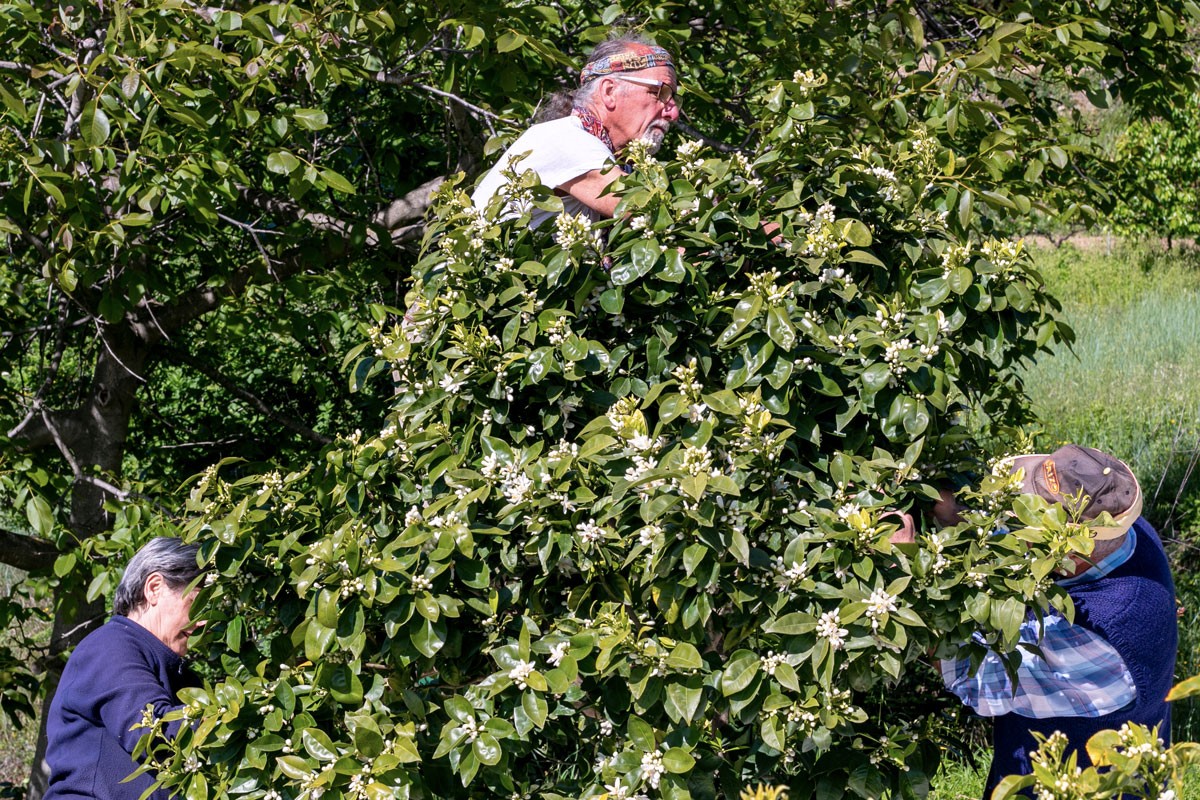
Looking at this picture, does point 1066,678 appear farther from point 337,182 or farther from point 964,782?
point 337,182

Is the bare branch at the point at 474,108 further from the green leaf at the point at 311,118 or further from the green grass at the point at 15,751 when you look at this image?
the green grass at the point at 15,751

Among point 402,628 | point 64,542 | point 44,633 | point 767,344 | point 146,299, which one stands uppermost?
point 767,344

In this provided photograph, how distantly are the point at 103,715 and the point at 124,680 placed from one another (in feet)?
0.29

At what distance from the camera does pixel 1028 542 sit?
78.7 inches

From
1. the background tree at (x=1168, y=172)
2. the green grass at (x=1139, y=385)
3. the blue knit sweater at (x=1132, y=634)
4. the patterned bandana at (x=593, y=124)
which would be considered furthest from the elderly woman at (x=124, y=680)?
the background tree at (x=1168, y=172)


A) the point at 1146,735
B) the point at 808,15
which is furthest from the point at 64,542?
the point at 1146,735

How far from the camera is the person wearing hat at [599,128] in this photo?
8.25 feet

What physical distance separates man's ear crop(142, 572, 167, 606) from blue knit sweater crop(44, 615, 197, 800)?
0.11m

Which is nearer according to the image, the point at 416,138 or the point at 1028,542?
the point at 1028,542

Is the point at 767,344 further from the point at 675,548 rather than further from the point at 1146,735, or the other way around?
the point at 1146,735

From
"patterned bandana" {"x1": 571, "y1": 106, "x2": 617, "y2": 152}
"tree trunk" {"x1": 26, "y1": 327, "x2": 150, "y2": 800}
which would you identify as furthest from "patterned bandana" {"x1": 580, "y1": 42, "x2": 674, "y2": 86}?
"tree trunk" {"x1": 26, "y1": 327, "x2": 150, "y2": 800}

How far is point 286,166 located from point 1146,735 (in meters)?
2.56

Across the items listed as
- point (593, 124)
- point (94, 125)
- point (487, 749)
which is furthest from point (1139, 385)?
point (487, 749)

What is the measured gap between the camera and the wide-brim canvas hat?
231 centimetres
